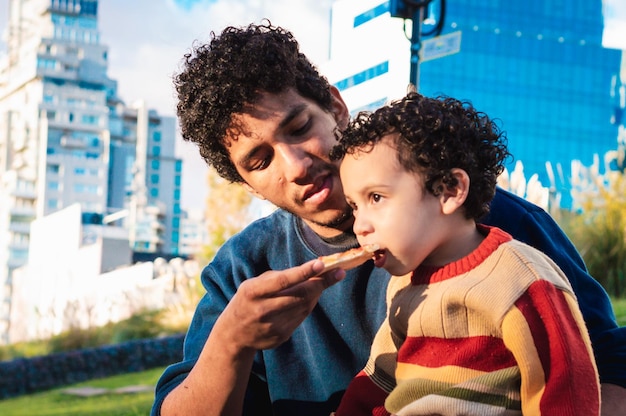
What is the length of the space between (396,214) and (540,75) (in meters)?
73.2

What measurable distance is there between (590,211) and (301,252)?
8.45 metres

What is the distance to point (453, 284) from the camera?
6.21 feet

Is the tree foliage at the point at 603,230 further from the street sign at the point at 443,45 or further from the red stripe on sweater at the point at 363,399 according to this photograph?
the red stripe on sweater at the point at 363,399

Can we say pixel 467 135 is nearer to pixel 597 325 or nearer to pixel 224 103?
pixel 597 325

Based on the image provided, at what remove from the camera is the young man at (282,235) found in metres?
2.27

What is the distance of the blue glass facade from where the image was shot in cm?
7069

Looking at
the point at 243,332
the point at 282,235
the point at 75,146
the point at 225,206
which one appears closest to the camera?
the point at 243,332

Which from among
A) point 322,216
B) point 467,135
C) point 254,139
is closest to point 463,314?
point 467,135

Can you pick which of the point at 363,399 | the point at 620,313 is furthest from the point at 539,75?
the point at 363,399

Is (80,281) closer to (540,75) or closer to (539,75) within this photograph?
(539,75)

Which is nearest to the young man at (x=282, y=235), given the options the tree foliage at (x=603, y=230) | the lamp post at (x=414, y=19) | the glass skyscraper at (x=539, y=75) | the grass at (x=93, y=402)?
the lamp post at (x=414, y=19)

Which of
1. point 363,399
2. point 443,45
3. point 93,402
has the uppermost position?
point 443,45

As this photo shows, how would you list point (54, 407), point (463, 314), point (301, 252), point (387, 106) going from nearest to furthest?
point (463, 314), point (387, 106), point (301, 252), point (54, 407)

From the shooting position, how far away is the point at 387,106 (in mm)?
2080
